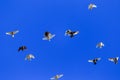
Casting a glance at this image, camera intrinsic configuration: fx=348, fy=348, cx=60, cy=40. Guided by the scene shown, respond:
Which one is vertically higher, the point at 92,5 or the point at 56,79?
the point at 92,5

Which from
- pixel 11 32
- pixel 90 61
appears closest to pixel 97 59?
pixel 90 61

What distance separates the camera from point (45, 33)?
30047mm

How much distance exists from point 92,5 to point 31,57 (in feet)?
24.5

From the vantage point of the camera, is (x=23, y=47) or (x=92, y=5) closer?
(x=92, y=5)

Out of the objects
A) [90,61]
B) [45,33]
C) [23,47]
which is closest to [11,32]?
[23,47]

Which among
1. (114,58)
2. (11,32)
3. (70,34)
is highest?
(11,32)

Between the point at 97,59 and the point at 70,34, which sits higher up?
the point at 70,34

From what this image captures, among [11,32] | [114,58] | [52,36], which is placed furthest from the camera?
[11,32]

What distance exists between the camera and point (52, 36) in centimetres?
2897

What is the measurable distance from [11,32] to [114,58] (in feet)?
32.5

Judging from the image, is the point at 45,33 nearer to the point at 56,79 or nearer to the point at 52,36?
the point at 52,36

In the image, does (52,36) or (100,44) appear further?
(100,44)

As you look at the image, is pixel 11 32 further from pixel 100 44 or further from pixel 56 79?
pixel 100 44

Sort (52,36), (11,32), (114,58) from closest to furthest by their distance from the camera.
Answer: (52,36) < (114,58) < (11,32)
